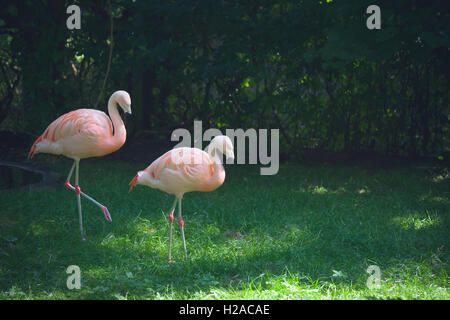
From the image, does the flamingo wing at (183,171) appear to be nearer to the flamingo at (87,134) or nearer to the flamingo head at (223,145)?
the flamingo head at (223,145)

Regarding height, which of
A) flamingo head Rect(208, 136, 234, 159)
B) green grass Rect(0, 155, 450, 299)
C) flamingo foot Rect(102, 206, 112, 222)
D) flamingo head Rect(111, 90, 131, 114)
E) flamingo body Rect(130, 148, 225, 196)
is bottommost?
green grass Rect(0, 155, 450, 299)

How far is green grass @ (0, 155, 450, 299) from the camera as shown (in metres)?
3.74

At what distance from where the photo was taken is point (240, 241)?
466 cm

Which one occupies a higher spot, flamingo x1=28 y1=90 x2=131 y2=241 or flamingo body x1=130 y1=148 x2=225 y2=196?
flamingo x1=28 y1=90 x2=131 y2=241

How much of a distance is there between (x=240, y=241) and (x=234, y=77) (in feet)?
12.9

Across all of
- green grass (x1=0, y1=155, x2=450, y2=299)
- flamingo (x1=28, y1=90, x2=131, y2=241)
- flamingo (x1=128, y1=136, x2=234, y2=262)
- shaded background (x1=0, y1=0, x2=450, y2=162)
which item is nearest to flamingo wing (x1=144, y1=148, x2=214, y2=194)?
flamingo (x1=128, y1=136, x2=234, y2=262)

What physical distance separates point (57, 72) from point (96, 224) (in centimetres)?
411

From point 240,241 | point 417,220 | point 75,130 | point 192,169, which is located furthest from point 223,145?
point 417,220

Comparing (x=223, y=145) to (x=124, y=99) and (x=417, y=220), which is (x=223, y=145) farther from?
(x=417, y=220)

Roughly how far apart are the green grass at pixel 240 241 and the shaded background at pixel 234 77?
1.49 m

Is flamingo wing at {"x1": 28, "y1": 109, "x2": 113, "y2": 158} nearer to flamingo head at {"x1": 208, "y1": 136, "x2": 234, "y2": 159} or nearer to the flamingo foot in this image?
the flamingo foot

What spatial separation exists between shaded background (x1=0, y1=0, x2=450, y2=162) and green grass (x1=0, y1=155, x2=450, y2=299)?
1489 mm

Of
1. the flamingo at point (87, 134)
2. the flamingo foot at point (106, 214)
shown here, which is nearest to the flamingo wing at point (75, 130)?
the flamingo at point (87, 134)

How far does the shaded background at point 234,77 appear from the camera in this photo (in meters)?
6.87
